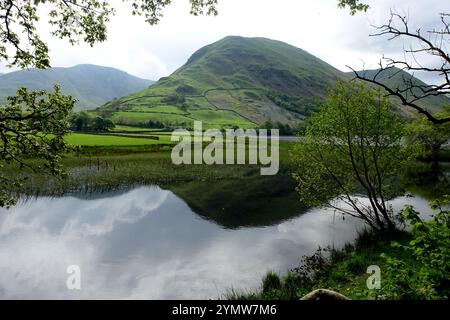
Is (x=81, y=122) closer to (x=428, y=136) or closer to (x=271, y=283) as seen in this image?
(x=428, y=136)

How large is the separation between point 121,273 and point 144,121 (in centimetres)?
16912

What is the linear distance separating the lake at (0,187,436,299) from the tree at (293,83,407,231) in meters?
5.52

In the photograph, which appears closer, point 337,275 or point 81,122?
point 337,275

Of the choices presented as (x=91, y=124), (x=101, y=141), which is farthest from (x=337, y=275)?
(x=91, y=124)

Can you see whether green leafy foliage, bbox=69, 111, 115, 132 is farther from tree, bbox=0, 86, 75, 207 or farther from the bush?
tree, bbox=0, 86, 75, 207

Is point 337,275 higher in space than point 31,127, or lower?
lower

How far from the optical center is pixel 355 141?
84.4ft

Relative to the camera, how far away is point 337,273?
20.0 m

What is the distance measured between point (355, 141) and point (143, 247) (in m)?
21.4

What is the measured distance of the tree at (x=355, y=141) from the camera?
24516 millimetres

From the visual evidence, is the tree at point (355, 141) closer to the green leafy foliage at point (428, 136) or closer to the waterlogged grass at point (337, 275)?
the waterlogged grass at point (337, 275)

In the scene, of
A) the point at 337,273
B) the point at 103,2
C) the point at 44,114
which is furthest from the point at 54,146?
the point at 337,273

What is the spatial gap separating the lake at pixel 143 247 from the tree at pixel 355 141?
552cm
